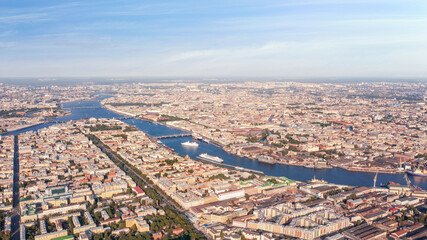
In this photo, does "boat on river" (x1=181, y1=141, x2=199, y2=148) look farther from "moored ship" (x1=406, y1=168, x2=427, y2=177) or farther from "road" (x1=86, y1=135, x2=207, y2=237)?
"moored ship" (x1=406, y1=168, x2=427, y2=177)

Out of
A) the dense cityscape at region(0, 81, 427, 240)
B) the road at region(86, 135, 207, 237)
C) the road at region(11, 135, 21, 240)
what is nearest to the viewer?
the road at region(11, 135, 21, 240)

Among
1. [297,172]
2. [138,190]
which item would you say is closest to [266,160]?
[297,172]

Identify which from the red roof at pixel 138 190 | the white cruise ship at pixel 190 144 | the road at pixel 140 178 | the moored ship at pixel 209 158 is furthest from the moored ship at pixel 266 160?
the red roof at pixel 138 190

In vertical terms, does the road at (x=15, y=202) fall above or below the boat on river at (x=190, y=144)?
below

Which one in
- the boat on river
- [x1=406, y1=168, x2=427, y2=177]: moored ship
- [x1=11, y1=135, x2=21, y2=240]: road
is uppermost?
the boat on river

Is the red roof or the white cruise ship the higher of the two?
the white cruise ship

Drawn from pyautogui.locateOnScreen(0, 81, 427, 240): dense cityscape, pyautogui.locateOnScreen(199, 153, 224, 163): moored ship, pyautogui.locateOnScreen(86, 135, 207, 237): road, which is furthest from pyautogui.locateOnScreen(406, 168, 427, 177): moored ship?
pyautogui.locateOnScreen(86, 135, 207, 237): road

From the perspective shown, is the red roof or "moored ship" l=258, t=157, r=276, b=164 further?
"moored ship" l=258, t=157, r=276, b=164

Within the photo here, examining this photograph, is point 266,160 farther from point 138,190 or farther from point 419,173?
point 138,190

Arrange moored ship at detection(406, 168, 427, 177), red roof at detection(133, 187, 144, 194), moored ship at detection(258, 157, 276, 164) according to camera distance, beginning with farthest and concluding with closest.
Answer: moored ship at detection(258, 157, 276, 164), moored ship at detection(406, 168, 427, 177), red roof at detection(133, 187, 144, 194)

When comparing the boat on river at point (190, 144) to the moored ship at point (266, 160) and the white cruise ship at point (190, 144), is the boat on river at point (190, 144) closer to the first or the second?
the white cruise ship at point (190, 144)
